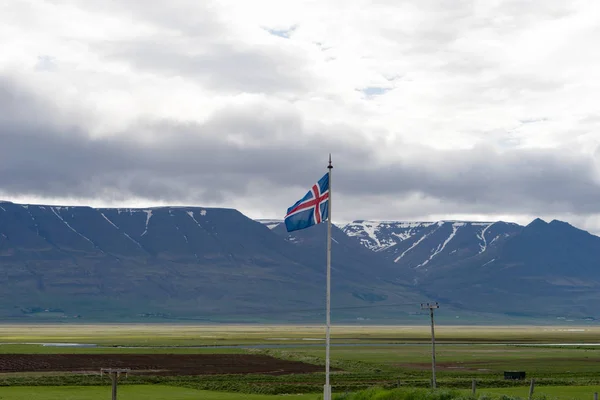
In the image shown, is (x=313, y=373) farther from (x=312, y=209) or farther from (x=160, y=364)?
(x=312, y=209)

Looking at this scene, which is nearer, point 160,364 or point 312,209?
point 312,209

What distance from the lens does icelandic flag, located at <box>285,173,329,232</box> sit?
141 ft

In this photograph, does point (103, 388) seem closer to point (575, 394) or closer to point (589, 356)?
point (575, 394)

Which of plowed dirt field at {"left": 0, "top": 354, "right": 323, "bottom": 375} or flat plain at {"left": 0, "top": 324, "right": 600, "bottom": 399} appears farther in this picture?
plowed dirt field at {"left": 0, "top": 354, "right": 323, "bottom": 375}

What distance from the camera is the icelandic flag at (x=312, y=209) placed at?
43.0 m

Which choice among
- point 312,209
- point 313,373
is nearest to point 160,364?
point 313,373

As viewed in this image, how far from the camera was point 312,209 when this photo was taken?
143 ft

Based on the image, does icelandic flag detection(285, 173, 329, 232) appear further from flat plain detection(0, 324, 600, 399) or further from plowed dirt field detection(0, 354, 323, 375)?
plowed dirt field detection(0, 354, 323, 375)

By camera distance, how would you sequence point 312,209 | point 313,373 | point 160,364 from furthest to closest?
point 160,364 < point 313,373 < point 312,209

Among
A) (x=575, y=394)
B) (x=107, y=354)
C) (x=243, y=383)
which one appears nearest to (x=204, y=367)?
(x=243, y=383)

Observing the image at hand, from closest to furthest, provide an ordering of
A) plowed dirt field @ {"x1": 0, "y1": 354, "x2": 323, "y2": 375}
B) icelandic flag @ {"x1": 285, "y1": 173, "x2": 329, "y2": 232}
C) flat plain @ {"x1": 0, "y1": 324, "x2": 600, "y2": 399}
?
icelandic flag @ {"x1": 285, "y1": 173, "x2": 329, "y2": 232}
flat plain @ {"x1": 0, "y1": 324, "x2": 600, "y2": 399}
plowed dirt field @ {"x1": 0, "y1": 354, "x2": 323, "y2": 375}

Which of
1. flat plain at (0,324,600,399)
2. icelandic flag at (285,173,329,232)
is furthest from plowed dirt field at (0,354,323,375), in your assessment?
icelandic flag at (285,173,329,232)

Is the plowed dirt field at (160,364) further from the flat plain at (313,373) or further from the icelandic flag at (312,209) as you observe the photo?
the icelandic flag at (312,209)

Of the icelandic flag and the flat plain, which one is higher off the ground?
the icelandic flag
